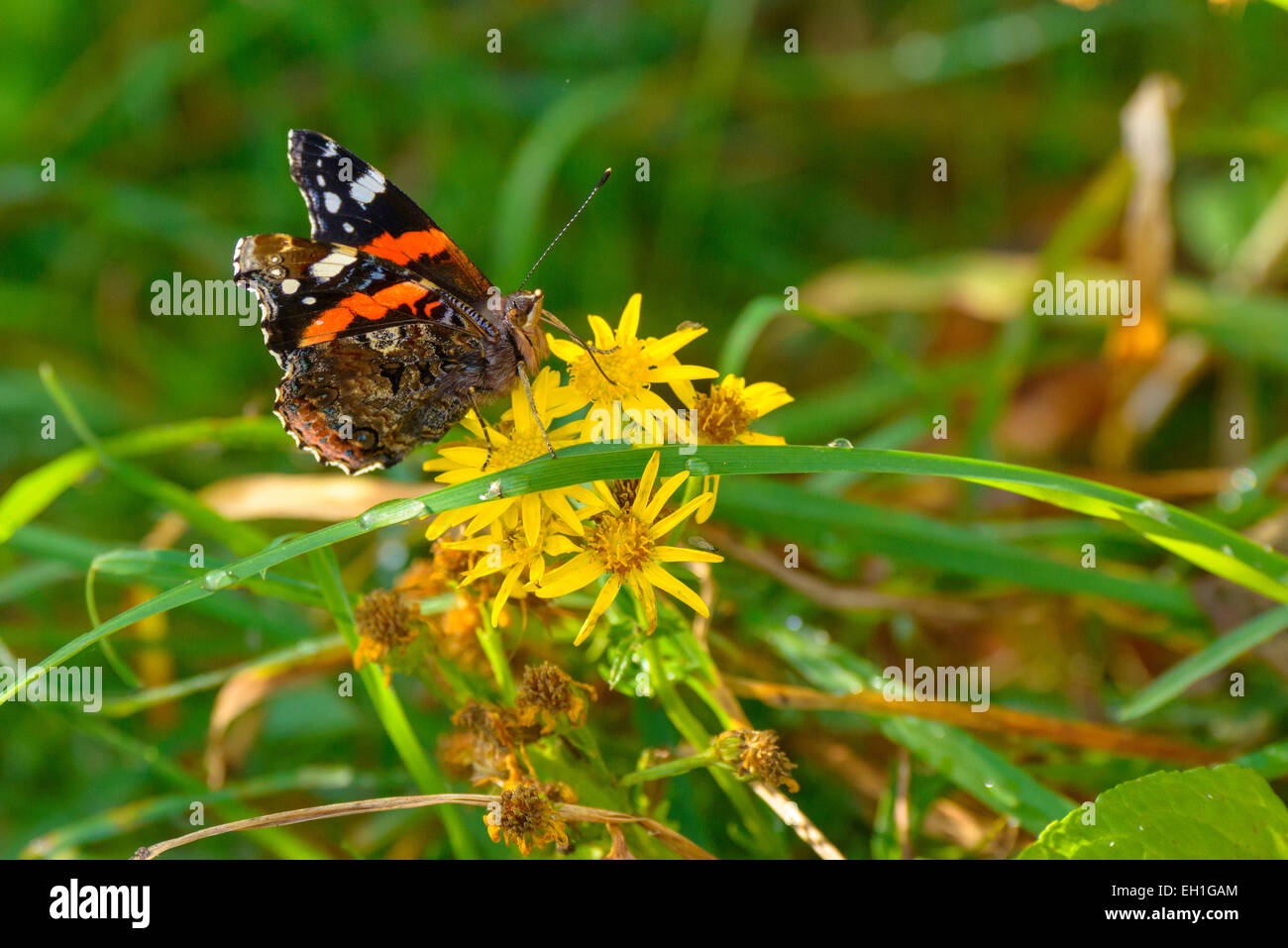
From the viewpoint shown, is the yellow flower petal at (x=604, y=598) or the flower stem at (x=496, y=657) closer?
the yellow flower petal at (x=604, y=598)

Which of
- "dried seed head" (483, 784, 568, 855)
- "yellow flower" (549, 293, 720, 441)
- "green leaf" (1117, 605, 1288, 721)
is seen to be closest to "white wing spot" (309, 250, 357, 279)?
"yellow flower" (549, 293, 720, 441)

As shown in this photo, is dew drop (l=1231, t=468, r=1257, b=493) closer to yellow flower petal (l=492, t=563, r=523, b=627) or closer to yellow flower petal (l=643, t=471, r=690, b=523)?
yellow flower petal (l=643, t=471, r=690, b=523)

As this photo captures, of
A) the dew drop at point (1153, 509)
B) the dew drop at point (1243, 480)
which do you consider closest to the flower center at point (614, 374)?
the dew drop at point (1153, 509)

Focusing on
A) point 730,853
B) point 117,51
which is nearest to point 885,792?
point 730,853

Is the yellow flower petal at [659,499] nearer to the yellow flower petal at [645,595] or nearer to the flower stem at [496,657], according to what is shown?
the yellow flower petal at [645,595]

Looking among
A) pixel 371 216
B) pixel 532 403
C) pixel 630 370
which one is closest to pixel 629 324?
pixel 630 370

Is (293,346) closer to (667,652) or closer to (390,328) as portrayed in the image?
(390,328)

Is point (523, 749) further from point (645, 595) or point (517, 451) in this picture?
point (517, 451)
